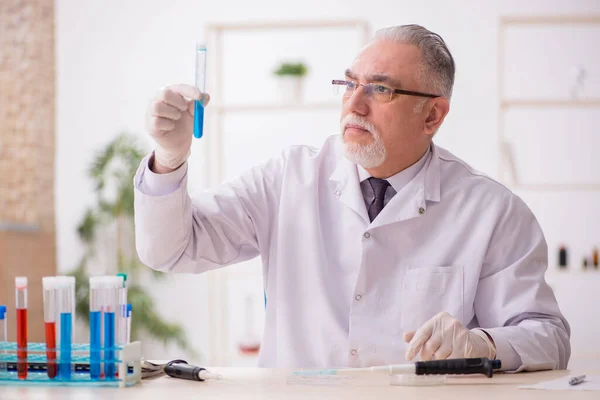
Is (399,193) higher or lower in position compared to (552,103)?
lower

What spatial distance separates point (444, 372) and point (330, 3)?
134 inches

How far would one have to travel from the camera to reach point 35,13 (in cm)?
434

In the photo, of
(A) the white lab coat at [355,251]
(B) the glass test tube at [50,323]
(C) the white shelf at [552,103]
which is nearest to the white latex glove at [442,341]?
(A) the white lab coat at [355,251]

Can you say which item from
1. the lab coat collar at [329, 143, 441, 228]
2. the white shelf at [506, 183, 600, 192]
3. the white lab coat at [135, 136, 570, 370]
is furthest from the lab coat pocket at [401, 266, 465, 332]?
the white shelf at [506, 183, 600, 192]

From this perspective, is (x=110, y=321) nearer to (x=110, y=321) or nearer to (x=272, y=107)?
(x=110, y=321)

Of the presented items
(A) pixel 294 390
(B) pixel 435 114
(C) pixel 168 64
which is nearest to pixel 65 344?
(A) pixel 294 390

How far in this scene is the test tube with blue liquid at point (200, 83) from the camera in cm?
147

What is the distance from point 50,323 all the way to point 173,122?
49 cm

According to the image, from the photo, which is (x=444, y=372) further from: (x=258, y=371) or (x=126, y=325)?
(x=126, y=325)

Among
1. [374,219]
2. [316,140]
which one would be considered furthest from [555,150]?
[374,219]

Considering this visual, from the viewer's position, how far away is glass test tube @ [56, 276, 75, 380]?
1.33 meters

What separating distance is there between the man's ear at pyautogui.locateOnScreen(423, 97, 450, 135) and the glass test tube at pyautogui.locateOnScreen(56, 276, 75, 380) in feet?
3.37

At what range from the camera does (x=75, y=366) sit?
133 cm

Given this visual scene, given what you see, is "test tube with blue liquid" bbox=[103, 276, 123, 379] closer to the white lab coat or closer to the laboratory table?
the laboratory table
